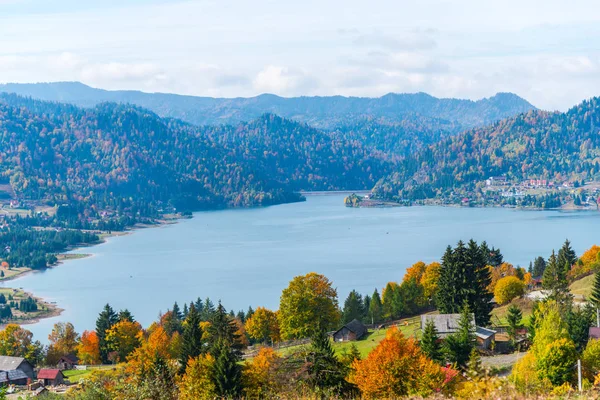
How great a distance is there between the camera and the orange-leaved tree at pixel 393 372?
2058cm

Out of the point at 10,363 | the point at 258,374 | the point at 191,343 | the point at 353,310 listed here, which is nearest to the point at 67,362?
the point at 10,363

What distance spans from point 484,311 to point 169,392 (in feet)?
82.9

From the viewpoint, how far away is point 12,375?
1594 inches

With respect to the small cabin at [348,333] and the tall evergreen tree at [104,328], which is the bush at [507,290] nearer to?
the small cabin at [348,333]

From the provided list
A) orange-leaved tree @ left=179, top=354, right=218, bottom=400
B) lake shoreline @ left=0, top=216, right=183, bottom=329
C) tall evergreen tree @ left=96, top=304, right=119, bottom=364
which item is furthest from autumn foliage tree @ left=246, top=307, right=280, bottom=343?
lake shoreline @ left=0, top=216, right=183, bottom=329

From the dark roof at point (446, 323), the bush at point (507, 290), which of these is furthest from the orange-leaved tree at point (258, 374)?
the bush at point (507, 290)

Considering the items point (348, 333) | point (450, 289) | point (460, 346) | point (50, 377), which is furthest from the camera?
point (348, 333)

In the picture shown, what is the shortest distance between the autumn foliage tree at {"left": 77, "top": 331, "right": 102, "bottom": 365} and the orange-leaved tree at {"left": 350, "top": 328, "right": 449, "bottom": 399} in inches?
1184

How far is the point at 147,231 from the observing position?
172 metres

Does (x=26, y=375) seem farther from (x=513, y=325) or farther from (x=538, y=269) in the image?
(x=538, y=269)

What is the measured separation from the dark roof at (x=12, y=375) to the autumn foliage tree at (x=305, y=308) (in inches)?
599

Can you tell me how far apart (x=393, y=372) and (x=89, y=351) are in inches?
1267

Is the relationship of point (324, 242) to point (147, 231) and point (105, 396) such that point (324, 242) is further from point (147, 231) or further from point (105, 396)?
point (105, 396)

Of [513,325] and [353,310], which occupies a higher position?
[513,325]
